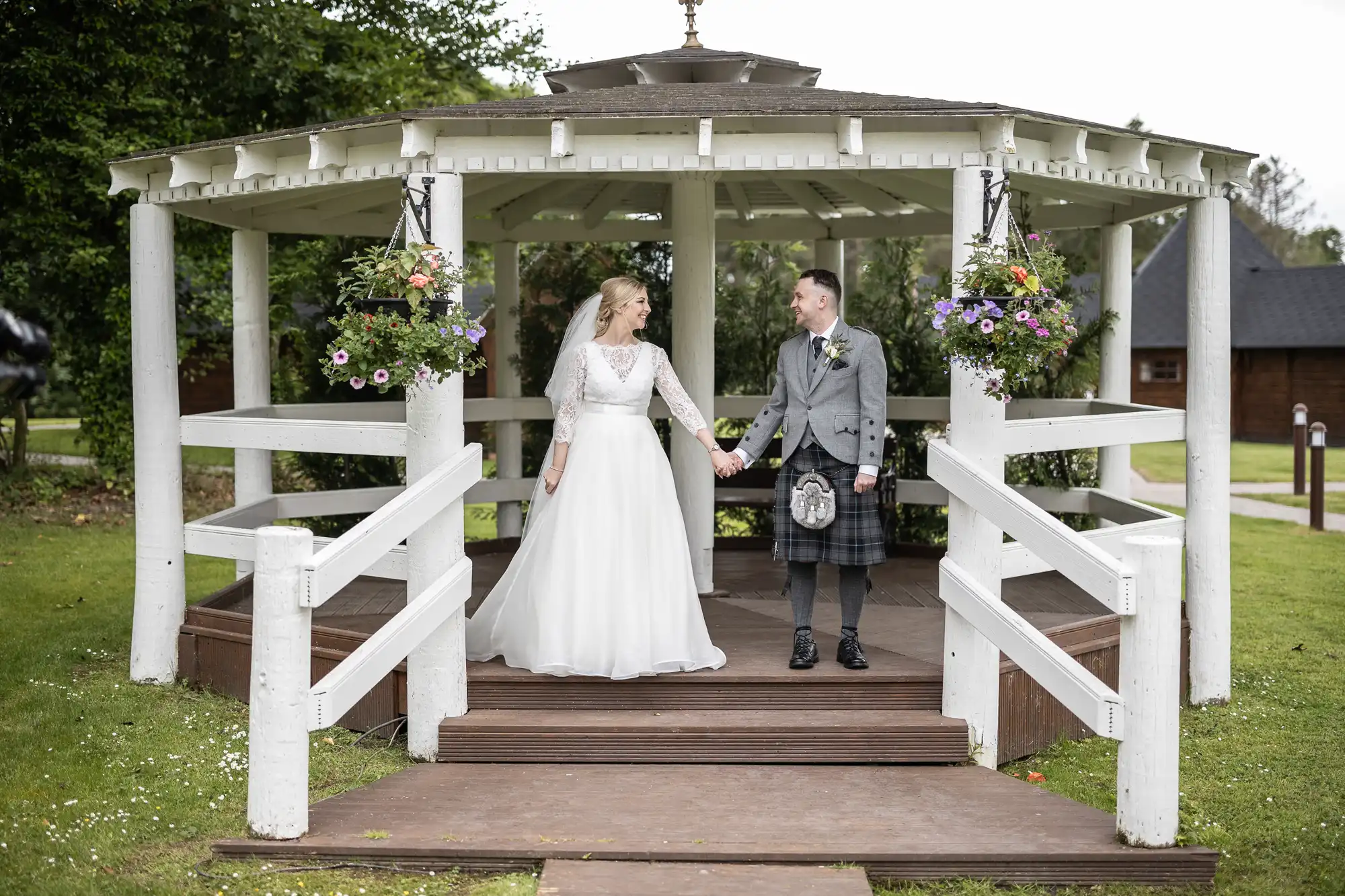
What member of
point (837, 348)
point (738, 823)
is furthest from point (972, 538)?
point (738, 823)

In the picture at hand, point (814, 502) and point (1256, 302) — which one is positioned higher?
point (1256, 302)

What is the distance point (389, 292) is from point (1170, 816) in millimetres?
3661

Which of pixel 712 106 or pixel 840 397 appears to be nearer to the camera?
pixel 712 106

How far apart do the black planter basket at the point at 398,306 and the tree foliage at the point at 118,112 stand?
10901mm

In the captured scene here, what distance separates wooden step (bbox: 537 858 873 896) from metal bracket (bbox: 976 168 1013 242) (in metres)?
2.94

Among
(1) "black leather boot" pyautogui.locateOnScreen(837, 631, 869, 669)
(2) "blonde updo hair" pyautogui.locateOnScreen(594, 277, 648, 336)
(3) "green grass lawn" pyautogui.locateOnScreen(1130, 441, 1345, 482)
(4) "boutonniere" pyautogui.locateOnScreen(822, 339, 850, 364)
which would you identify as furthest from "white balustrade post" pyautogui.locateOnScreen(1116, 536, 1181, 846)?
(3) "green grass lawn" pyautogui.locateOnScreen(1130, 441, 1345, 482)

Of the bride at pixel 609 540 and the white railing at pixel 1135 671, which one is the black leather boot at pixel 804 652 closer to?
the bride at pixel 609 540

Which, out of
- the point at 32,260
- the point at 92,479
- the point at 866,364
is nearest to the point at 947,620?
the point at 866,364

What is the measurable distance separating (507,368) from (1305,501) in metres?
13.2

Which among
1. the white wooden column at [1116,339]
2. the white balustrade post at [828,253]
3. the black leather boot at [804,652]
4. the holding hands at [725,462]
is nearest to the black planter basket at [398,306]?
the holding hands at [725,462]

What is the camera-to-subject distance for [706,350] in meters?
8.34

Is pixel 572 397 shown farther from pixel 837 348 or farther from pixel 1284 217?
pixel 1284 217

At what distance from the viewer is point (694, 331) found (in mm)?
8312

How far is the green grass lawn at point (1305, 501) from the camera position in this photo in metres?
18.8
